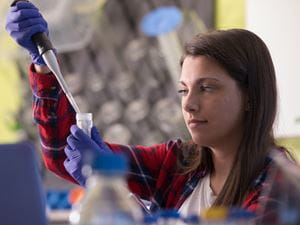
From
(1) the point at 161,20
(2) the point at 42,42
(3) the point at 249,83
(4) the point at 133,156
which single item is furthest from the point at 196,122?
(1) the point at 161,20

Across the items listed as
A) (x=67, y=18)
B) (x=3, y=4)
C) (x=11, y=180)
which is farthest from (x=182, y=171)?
(x=3, y=4)

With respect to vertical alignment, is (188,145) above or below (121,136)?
above

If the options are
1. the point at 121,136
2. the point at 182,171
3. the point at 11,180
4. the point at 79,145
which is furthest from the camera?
the point at 121,136

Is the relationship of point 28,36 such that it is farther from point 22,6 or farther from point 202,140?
point 202,140

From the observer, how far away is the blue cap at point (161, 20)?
89.0 inches

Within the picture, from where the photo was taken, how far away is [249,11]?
2.08 meters

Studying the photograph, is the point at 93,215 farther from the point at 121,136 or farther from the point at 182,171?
the point at 121,136

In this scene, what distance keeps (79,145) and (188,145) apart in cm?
30

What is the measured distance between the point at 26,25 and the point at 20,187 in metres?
0.48

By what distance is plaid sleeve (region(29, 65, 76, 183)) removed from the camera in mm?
1297

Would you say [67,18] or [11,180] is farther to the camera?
[67,18]

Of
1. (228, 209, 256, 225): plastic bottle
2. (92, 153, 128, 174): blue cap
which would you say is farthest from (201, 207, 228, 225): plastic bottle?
(92, 153, 128, 174): blue cap

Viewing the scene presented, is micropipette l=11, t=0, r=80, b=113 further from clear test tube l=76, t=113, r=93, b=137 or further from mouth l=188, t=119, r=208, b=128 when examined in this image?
mouth l=188, t=119, r=208, b=128

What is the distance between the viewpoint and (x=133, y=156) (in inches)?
54.1
